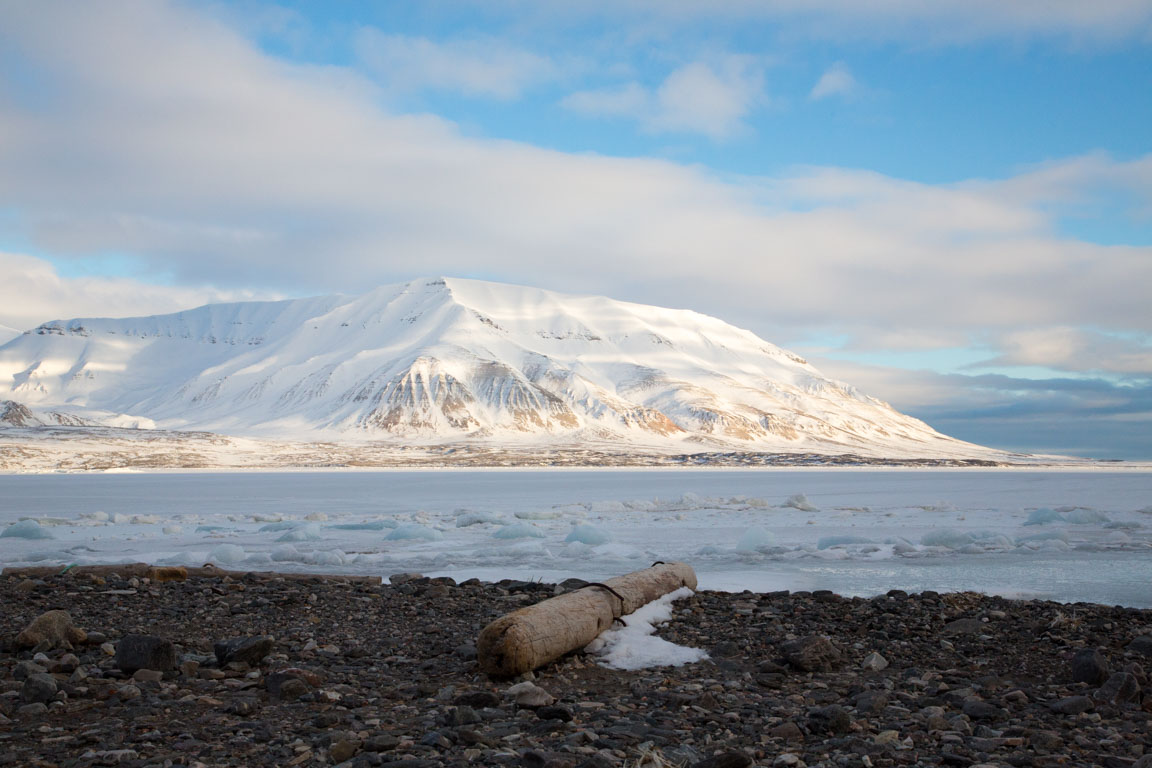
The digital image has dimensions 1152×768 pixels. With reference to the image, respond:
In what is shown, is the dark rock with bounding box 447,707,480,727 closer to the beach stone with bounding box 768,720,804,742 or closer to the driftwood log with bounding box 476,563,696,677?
the driftwood log with bounding box 476,563,696,677

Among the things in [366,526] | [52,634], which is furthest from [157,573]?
[366,526]

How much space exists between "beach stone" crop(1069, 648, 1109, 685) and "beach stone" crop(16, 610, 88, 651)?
8.31 metres

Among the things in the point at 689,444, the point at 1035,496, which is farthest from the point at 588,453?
the point at 1035,496

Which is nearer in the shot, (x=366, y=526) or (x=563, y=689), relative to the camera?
(x=563, y=689)

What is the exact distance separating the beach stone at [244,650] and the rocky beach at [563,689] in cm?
2

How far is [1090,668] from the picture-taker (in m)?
6.55

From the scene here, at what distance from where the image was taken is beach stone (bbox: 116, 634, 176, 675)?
6430mm

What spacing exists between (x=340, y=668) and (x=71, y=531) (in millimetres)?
18546

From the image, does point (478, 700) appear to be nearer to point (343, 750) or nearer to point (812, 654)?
point (343, 750)

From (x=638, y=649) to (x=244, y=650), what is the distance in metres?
3.36

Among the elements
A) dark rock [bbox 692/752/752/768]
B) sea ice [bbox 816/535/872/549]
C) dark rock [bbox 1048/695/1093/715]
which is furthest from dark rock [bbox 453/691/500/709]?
sea ice [bbox 816/535/872/549]

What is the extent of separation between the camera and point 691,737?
5.22m

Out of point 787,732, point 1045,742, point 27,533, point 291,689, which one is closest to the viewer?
point 1045,742

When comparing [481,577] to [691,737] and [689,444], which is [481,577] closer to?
[691,737]
